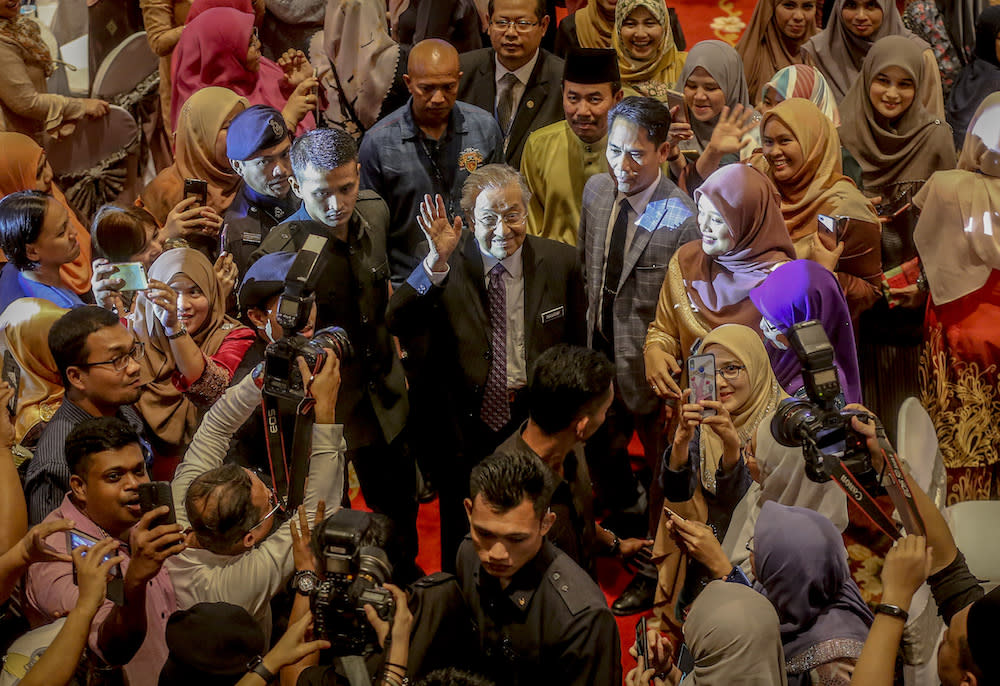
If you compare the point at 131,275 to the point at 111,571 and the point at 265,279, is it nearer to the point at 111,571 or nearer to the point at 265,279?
the point at 265,279

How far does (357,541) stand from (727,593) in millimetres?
793

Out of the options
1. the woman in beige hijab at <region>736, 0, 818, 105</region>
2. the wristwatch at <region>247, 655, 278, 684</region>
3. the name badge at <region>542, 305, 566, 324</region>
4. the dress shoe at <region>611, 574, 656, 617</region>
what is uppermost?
the woman in beige hijab at <region>736, 0, 818, 105</region>

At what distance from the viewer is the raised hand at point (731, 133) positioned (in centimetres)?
432

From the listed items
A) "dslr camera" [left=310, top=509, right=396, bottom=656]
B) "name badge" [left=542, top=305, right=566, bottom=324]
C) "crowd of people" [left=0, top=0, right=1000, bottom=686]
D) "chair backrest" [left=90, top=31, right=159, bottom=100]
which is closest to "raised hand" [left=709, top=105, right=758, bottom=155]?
"crowd of people" [left=0, top=0, right=1000, bottom=686]

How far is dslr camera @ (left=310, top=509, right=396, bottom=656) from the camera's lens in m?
2.38

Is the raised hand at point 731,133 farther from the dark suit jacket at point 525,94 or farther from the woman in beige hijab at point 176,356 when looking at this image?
the woman in beige hijab at point 176,356

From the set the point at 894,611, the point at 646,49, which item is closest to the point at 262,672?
the point at 894,611

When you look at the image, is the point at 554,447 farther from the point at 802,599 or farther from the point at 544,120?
the point at 544,120

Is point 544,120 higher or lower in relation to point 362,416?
higher

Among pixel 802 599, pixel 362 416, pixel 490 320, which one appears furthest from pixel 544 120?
pixel 802 599

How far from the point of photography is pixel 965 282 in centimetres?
393

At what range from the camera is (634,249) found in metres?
3.86

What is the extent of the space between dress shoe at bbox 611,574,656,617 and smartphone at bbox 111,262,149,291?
1.87m

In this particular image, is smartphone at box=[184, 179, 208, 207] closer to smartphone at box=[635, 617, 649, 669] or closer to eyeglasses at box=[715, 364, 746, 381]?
eyeglasses at box=[715, 364, 746, 381]
